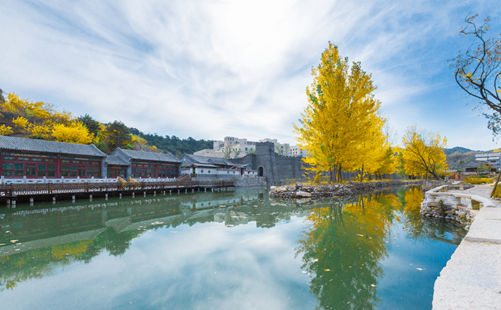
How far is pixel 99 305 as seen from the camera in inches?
121

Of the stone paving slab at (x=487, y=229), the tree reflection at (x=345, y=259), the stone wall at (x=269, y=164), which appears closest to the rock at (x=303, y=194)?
the tree reflection at (x=345, y=259)

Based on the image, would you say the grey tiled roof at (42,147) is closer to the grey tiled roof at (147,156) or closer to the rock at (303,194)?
the grey tiled roof at (147,156)

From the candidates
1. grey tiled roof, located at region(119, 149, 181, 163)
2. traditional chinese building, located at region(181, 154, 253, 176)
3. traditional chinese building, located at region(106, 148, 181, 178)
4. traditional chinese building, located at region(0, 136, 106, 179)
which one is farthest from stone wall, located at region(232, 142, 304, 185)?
traditional chinese building, located at region(0, 136, 106, 179)

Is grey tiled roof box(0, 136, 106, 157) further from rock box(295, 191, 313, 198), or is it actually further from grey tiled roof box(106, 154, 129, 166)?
rock box(295, 191, 313, 198)

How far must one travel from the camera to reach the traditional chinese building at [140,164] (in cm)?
2415

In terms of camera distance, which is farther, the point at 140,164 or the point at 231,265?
the point at 140,164

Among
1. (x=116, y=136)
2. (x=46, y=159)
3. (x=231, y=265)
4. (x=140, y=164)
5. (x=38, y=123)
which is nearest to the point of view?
(x=231, y=265)

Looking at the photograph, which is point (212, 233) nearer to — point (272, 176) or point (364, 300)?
point (364, 300)

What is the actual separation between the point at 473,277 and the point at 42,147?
2441cm

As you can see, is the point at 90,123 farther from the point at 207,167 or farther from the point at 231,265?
the point at 231,265

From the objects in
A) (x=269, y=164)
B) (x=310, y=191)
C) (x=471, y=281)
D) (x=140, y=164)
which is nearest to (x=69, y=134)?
(x=140, y=164)

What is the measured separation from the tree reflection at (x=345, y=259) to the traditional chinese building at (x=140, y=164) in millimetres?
23110

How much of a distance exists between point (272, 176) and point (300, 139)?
25777 millimetres

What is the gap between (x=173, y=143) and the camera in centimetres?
7062
